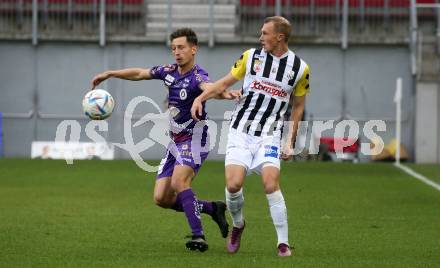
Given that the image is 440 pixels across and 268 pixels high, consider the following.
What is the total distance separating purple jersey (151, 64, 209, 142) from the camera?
11.0 metres

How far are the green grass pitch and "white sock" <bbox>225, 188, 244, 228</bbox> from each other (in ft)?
0.99

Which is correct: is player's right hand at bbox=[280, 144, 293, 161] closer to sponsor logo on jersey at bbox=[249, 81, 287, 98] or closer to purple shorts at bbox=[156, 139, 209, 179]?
sponsor logo on jersey at bbox=[249, 81, 287, 98]

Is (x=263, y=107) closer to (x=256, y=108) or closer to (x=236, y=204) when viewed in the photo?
(x=256, y=108)

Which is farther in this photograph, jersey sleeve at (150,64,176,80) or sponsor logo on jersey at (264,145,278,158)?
jersey sleeve at (150,64,176,80)

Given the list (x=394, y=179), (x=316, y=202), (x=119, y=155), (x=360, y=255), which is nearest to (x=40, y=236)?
(x=360, y=255)

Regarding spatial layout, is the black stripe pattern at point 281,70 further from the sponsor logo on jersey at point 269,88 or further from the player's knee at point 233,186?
the player's knee at point 233,186

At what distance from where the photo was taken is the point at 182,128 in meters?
11.1

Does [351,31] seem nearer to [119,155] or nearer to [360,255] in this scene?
[119,155]

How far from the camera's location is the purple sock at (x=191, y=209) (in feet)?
34.6

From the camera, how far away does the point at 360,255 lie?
1031 cm

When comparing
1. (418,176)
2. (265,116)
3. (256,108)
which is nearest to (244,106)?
(256,108)

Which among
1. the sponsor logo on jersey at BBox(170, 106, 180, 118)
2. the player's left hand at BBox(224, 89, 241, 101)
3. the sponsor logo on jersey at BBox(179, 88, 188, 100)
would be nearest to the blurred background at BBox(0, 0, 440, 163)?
the sponsor logo on jersey at BBox(170, 106, 180, 118)

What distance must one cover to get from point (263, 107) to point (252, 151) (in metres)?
0.40

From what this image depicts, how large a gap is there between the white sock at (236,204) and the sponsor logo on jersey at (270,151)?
16.8 inches
